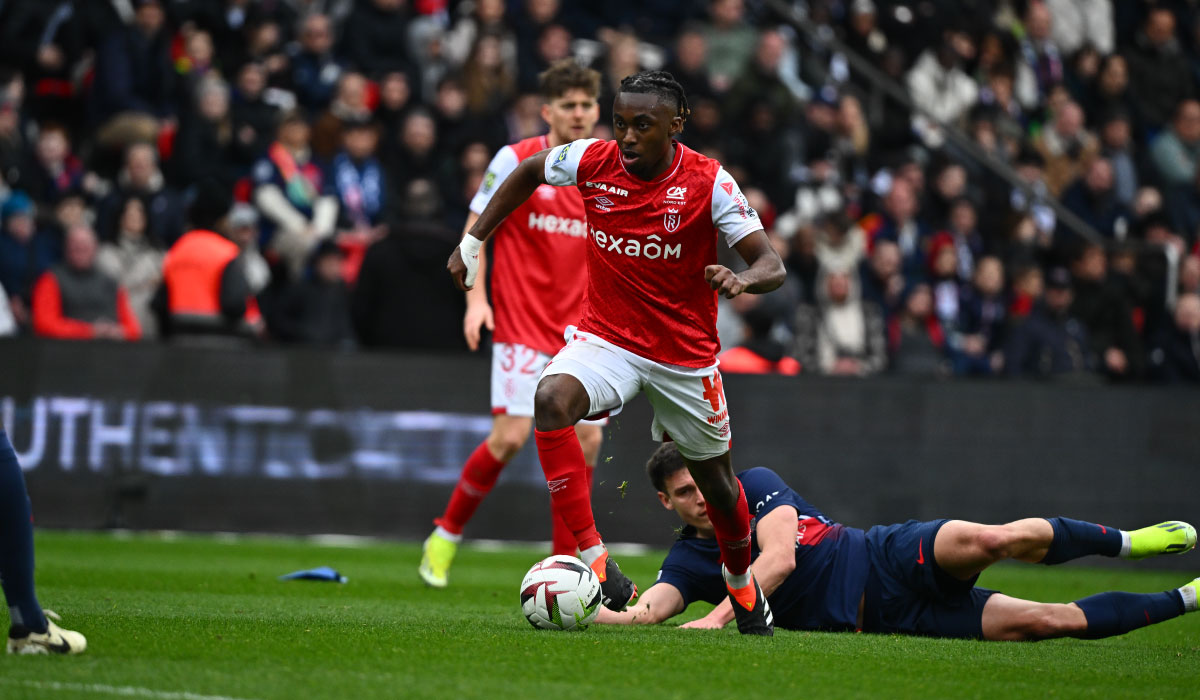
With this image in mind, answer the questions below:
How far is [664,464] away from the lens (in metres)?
6.89

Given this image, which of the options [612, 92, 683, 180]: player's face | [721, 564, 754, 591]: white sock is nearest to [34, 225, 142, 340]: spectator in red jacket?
[612, 92, 683, 180]: player's face

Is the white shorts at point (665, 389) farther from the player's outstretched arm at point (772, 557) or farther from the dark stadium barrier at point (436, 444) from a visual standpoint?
the dark stadium barrier at point (436, 444)

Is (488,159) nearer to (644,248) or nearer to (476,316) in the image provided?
(476,316)

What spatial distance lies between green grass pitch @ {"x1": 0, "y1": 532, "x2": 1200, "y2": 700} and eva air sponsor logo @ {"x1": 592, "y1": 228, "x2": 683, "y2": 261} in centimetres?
161

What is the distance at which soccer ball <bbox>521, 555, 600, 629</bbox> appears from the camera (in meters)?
6.20

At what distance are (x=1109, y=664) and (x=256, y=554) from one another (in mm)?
6810

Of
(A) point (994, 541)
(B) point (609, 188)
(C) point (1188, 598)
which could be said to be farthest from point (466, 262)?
(C) point (1188, 598)

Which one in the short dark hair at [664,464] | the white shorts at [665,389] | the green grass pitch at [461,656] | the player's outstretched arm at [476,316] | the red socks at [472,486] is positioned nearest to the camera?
the green grass pitch at [461,656]

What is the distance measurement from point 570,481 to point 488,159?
8.56m

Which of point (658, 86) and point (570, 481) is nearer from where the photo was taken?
point (658, 86)

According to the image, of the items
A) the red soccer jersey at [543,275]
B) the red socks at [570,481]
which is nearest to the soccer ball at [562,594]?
the red socks at [570,481]

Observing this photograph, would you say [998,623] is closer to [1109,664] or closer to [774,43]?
[1109,664]

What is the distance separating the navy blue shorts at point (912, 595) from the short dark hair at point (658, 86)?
2143 millimetres

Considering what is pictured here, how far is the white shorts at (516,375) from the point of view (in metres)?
8.42
